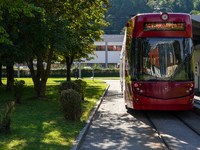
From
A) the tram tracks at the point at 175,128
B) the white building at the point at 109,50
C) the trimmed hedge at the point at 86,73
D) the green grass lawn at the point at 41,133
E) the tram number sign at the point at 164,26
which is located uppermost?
the white building at the point at 109,50

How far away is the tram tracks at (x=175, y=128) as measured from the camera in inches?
249

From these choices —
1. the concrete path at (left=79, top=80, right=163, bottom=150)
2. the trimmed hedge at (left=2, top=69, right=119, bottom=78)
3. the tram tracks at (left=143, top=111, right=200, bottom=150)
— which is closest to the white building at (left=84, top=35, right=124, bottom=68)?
the trimmed hedge at (left=2, top=69, right=119, bottom=78)

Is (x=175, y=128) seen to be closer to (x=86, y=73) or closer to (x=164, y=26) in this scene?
(x=164, y=26)

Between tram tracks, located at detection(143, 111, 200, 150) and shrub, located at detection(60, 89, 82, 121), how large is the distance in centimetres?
253

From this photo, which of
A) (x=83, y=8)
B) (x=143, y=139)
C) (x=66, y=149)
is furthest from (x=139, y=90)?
(x=83, y=8)

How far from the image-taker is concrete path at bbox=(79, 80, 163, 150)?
616 centimetres

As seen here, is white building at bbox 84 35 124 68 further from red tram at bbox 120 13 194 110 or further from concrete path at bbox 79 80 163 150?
red tram at bbox 120 13 194 110

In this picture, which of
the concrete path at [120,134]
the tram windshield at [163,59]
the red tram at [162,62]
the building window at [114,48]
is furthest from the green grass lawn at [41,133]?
the building window at [114,48]

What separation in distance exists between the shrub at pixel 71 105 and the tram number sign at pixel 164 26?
3666 mm

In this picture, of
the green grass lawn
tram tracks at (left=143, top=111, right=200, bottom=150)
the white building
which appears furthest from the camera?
the white building

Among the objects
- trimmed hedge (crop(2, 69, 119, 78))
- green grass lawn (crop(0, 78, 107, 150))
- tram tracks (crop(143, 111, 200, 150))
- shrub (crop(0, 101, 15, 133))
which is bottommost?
tram tracks (crop(143, 111, 200, 150))

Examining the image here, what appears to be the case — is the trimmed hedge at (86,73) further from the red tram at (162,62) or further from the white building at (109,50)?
the red tram at (162,62)

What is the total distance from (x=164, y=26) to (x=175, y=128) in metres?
3.75

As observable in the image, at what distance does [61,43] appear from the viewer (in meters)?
12.4
